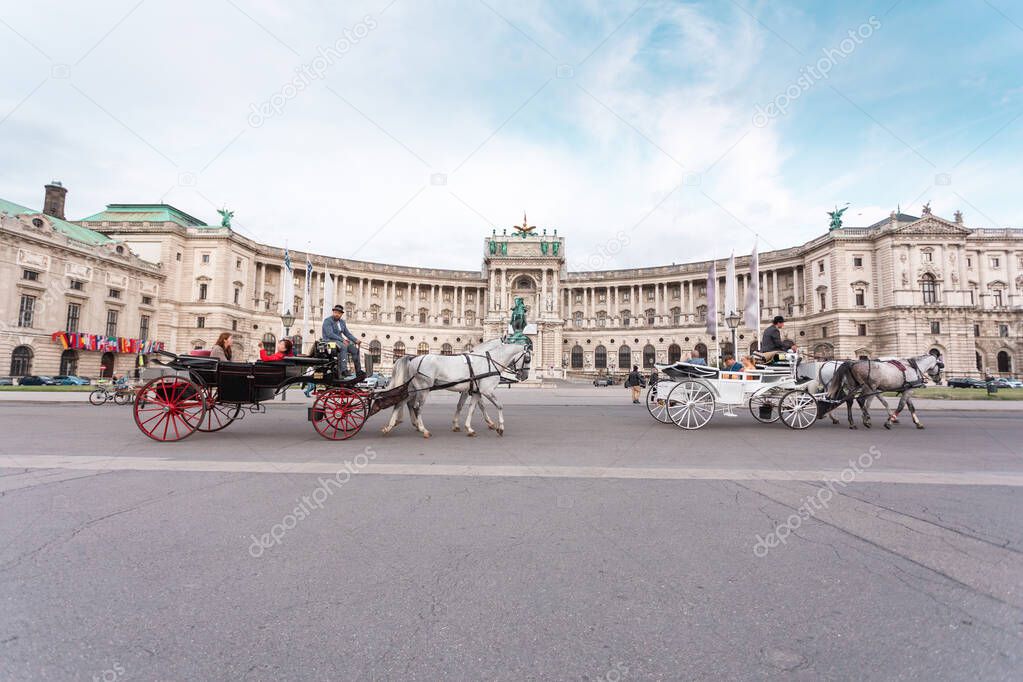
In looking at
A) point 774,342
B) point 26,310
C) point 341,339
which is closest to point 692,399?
point 774,342

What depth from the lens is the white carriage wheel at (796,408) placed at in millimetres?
11023

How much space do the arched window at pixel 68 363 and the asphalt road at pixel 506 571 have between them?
4709 cm

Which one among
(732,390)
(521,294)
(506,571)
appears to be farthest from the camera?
(521,294)

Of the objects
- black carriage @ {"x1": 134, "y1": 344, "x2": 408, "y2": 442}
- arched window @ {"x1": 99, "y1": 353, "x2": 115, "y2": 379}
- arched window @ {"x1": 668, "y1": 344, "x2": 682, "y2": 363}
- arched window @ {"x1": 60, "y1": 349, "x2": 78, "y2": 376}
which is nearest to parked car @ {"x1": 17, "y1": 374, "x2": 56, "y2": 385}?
arched window @ {"x1": 60, "y1": 349, "x2": 78, "y2": 376}

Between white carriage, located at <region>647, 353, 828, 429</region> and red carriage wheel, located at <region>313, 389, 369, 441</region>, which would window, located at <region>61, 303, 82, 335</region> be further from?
white carriage, located at <region>647, 353, 828, 429</region>

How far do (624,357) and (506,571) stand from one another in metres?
71.1

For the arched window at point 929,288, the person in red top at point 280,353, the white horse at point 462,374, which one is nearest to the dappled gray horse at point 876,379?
the white horse at point 462,374

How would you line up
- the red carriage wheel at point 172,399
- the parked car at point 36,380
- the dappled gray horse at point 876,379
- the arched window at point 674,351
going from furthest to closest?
the arched window at point 674,351
the parked car at point 36,380
the dappled gray horse at point 876,379
the red carriage wheel at point 172,399

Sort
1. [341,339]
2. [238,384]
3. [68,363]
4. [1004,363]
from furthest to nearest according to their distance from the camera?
1. [1004,363]
2. [68,363]
3. [341,339]
4. [238,384]

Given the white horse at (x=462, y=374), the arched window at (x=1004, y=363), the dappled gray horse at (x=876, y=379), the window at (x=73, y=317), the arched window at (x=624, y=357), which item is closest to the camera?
the white horse at (x=462, y=374)

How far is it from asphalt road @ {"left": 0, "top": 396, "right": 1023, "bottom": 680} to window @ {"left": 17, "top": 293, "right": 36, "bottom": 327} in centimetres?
4524

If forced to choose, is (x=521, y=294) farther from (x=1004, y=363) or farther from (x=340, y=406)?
(x=340, y=406)

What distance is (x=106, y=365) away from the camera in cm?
4591

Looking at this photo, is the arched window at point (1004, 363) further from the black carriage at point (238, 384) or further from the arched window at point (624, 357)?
the black carriage at point (238, 384)
